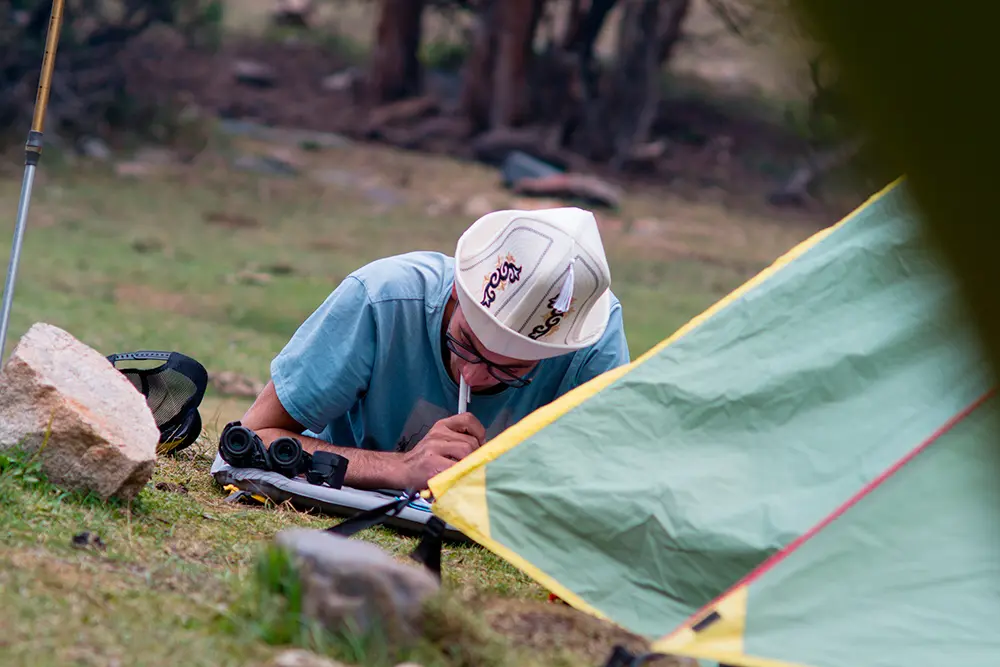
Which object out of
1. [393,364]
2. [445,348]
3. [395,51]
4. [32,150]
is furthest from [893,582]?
[395,51]

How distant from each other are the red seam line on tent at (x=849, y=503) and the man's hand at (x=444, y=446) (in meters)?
0.90

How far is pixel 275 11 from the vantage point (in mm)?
28484

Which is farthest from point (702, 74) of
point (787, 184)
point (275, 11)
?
point (275, 11)

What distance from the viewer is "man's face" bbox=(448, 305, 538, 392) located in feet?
10.9

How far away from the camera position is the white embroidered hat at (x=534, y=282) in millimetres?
3102

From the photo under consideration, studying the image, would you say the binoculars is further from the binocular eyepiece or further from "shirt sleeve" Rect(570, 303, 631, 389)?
"shirt sleeve" Rect(570, 303, 631, 389)

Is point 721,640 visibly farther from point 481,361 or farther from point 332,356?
point 332,356

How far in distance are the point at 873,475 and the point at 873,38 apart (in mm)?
2128

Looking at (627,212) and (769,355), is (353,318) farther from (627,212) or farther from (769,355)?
(627,212)

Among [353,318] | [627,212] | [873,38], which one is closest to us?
[873,38]

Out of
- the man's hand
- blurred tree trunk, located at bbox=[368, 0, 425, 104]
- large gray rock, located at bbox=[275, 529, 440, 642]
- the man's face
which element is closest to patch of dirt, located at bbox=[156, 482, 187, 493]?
the man's hand

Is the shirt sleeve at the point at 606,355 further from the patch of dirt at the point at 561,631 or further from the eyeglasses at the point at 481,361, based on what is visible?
the patch of dirt at the point at 561,631

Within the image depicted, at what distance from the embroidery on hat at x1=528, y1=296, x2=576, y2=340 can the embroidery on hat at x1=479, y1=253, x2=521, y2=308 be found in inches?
4.8

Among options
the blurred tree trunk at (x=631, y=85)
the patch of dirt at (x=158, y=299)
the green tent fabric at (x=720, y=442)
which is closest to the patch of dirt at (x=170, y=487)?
the green tent fabric at (x=720, y=442)
